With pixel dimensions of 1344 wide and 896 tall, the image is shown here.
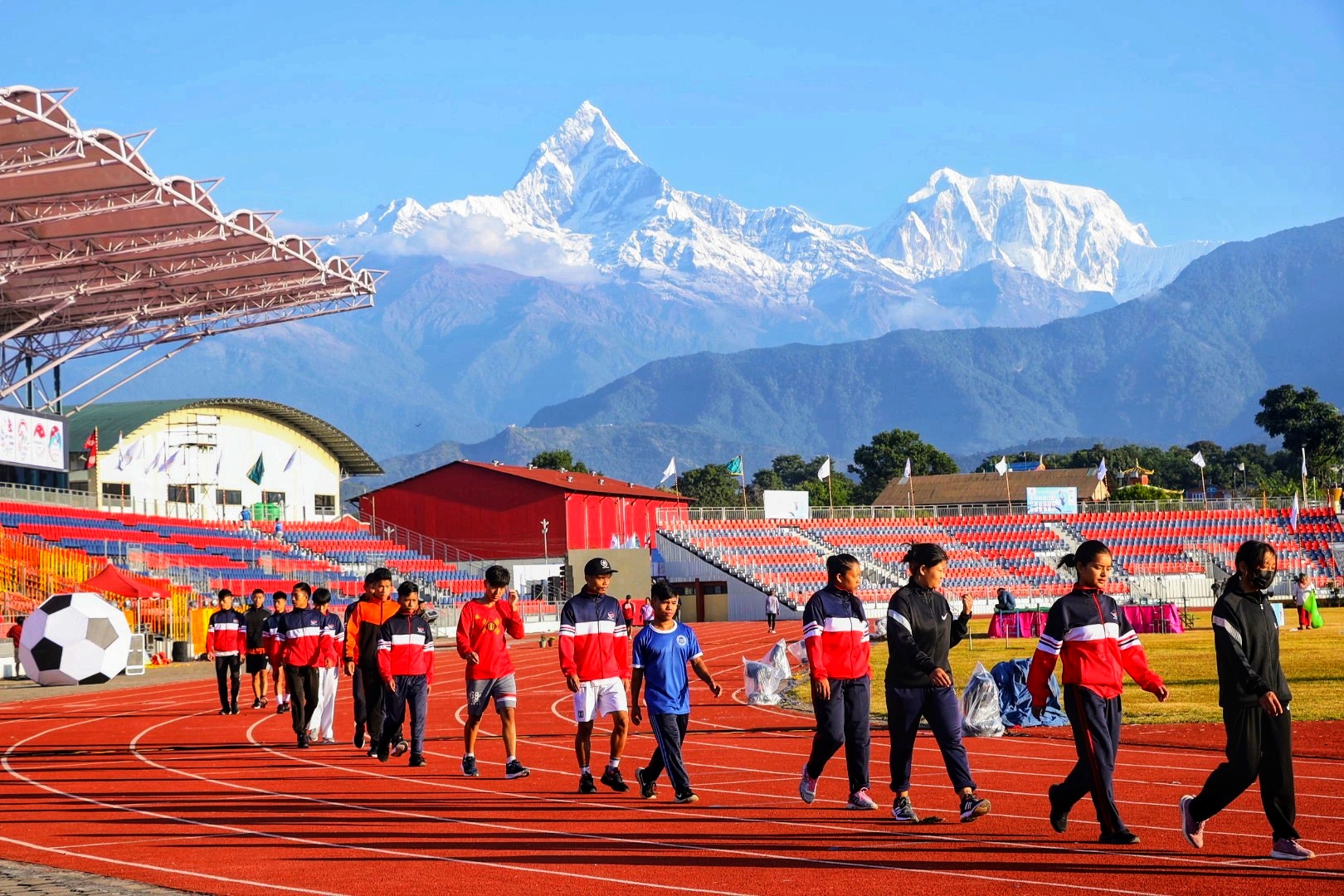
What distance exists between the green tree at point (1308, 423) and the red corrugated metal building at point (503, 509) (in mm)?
63601

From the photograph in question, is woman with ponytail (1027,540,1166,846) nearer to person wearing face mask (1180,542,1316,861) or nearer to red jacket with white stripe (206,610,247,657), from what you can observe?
person wearing face mask (1180,542,1316,861)

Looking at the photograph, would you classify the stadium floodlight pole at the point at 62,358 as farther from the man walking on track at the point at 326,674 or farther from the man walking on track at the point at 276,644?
the man walking on track at the point at 326,674

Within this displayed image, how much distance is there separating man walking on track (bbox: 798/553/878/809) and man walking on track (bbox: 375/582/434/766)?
4.82 m

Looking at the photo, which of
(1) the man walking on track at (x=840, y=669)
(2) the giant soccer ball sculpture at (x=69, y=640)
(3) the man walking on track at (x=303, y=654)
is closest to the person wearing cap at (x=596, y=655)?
(1) the man walking on track at (x=840, y=669)

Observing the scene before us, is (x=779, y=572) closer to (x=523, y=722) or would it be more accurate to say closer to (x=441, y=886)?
(x=523, y=722)

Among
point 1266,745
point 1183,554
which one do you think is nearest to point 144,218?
point 1266,745

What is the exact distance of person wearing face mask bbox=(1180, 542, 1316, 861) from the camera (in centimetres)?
812

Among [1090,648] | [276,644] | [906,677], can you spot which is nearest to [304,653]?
[276,644]

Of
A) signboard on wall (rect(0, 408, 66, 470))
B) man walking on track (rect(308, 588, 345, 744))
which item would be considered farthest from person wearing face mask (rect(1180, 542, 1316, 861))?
signboard on wall (rect(0, 408, 66, 470))

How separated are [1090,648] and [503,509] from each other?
57.9m

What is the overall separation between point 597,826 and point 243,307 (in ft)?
146

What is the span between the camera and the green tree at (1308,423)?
112438 millimetres

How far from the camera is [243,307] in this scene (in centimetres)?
5191

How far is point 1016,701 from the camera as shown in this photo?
17016mm
